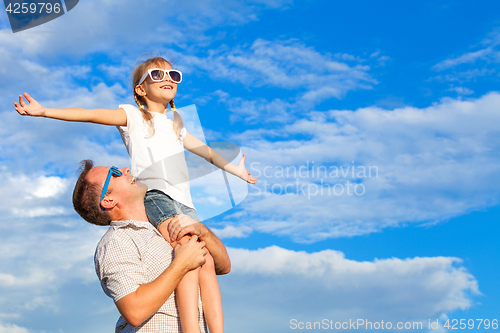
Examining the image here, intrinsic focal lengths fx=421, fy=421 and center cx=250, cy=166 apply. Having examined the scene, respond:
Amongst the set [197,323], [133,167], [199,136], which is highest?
[199,136]

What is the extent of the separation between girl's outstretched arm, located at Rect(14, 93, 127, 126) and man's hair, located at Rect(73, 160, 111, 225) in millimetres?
767

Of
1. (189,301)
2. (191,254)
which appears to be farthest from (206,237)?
(189,301)

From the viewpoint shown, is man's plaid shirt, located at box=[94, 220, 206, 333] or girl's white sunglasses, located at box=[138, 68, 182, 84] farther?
girl's white sunglasses, located at box=[138, 68, 182, 84]

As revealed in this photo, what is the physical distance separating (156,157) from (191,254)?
166 cm

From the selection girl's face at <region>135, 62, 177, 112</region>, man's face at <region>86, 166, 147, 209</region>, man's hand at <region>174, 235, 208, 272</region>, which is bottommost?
man's hand at <region>174, 235, 208, 272</region>

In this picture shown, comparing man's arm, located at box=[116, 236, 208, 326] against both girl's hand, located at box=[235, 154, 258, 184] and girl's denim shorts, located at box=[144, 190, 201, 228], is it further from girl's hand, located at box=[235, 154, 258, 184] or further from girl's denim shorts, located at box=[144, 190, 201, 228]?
girl's hand, located at box=[235, 154, 258, 184]

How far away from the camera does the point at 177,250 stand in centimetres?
534

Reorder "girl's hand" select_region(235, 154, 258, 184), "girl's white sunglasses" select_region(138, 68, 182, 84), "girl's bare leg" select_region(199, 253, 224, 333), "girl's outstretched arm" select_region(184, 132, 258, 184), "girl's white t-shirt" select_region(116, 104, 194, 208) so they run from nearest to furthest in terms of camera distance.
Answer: "girl's bare leg" select_region(199, 253, 224, 333) → "girl's white t-shirt" select_region(116, 104, 194, 208) → "girl's white sunglasses" select_region(138, 68, 182, 84) → "girl's outstretched arm" select_region(184, 132, 258, 184) → "girl's hand" select_region(235, 154, 258, 184)

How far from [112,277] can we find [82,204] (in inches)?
52.1

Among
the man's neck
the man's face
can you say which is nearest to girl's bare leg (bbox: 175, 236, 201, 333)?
the man's neck

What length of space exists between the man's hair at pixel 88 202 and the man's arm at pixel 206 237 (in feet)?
3.21

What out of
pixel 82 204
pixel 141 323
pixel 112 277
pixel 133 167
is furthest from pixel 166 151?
pixel 141 323

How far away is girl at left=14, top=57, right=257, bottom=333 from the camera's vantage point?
5.17m

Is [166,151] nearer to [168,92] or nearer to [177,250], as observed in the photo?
[168,92]
